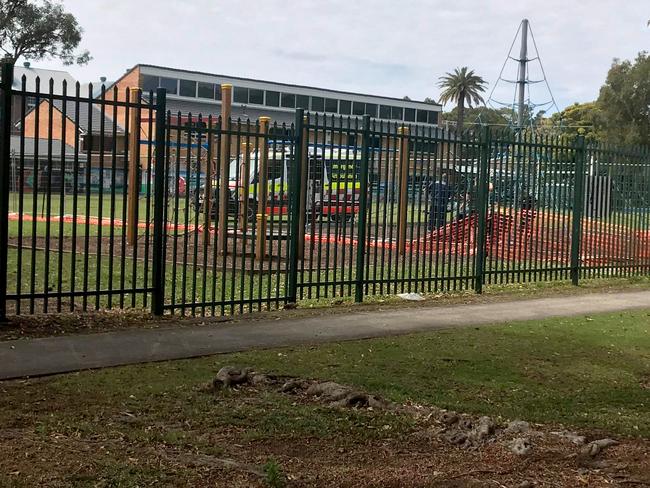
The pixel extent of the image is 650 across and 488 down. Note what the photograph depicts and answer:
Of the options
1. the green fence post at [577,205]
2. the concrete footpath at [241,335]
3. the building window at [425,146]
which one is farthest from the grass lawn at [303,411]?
the green fence post at [577,205]

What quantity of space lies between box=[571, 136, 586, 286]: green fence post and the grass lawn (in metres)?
5.18

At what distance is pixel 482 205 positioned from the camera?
11.6 m

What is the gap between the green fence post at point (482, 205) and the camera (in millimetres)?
11445

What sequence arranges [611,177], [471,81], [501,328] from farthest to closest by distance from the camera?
[471,81]
[611,177]
[501,328]

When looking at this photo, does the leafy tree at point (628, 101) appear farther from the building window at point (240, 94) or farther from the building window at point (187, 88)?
the building window at point (187, 88)

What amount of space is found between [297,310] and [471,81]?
7488cm

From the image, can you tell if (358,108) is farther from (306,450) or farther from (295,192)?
(306,450)

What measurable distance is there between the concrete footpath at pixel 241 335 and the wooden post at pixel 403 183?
1423 mm

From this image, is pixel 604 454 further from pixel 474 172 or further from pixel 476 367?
pixel 474 172

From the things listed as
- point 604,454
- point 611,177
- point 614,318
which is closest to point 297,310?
point 614,318

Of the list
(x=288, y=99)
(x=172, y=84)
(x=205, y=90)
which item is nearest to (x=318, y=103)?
(x=288, y=99)

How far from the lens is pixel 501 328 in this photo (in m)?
8.98

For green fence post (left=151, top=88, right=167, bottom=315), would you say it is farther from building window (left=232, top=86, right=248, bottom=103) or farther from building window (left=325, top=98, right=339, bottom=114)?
building window (left=325, top=98, right=339, bottom=114)

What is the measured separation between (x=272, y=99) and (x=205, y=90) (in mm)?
5963
